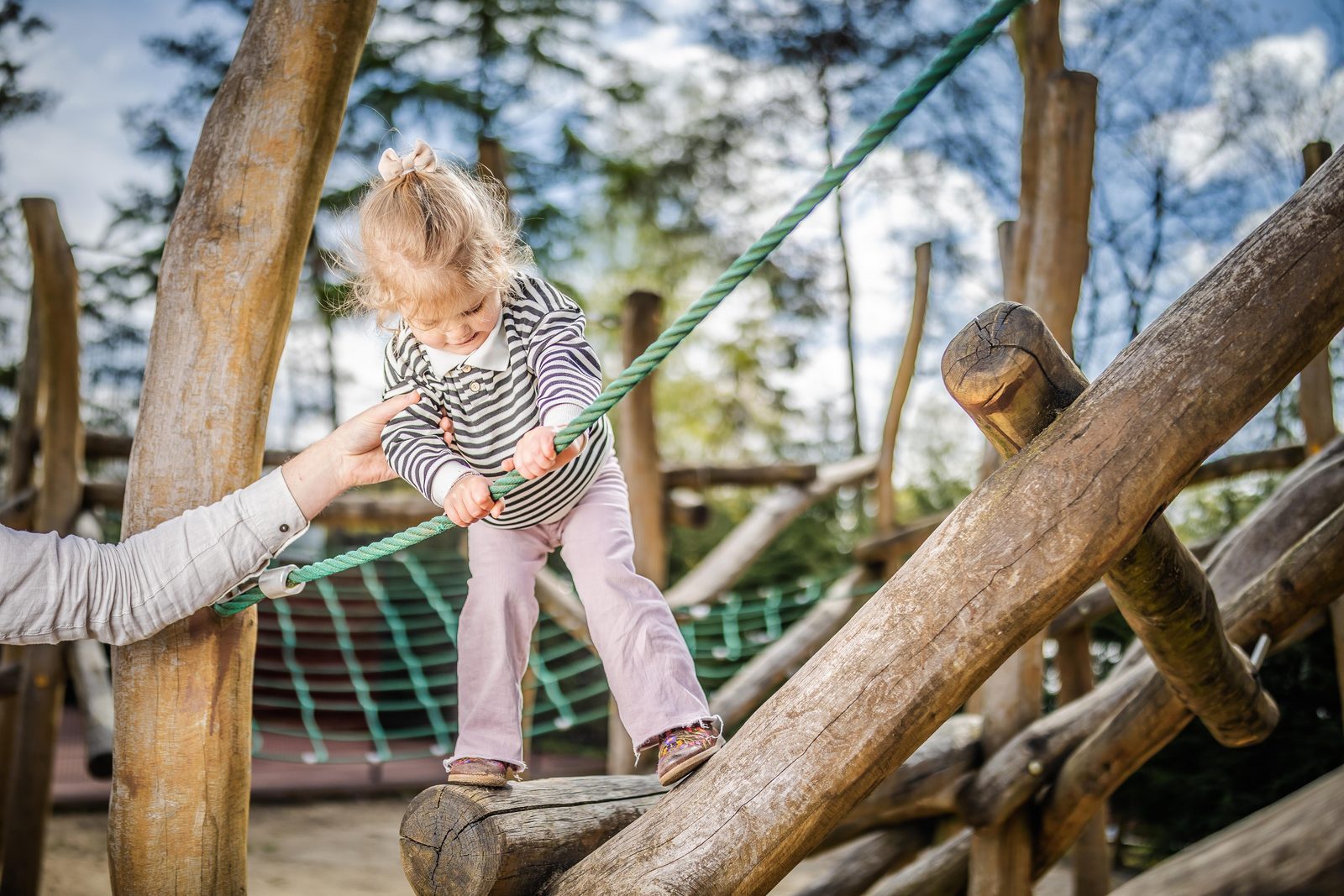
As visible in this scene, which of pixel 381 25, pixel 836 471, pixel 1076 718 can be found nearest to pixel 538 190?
pixel 381 25

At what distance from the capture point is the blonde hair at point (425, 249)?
169 centimetres

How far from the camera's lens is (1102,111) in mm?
7375

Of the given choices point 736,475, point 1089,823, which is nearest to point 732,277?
point 1089,823

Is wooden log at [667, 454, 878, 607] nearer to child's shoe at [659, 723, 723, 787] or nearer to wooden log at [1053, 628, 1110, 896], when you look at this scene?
wooden log at [1053, 628, 1110, 896]

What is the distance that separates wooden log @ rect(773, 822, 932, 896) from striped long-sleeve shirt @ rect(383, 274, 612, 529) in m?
2.03

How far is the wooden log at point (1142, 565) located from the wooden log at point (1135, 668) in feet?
1.25

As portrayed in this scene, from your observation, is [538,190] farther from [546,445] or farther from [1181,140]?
[546,445]

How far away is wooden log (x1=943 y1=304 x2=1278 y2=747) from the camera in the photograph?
1.33m

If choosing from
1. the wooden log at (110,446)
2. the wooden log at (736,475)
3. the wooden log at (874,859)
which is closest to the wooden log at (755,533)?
the wooden log at (736,475)

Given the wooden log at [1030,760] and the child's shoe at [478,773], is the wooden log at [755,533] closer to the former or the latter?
the wooden log at [1030,760]

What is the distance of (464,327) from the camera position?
175cm

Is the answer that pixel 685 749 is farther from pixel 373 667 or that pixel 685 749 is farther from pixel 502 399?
pixel 373 667

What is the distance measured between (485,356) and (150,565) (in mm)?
620

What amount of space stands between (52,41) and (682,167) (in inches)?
234
